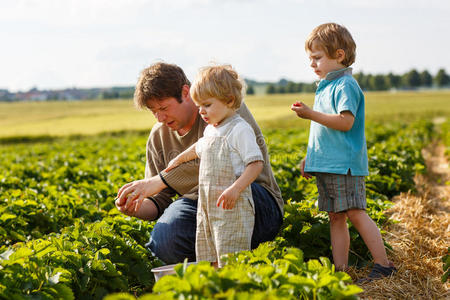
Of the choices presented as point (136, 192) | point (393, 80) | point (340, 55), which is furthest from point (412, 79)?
point (136, 192)

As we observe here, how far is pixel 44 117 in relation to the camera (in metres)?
45.1

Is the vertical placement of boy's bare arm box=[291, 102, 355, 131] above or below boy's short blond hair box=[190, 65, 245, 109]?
below

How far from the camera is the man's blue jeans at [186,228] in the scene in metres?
3.30

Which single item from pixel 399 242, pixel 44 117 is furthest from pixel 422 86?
pixel 399 242

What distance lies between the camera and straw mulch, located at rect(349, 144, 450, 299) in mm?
3152

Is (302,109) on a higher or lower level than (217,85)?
lower

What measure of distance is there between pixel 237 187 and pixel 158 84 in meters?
1.04

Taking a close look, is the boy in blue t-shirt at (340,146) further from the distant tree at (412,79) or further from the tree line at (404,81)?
the distant tree at (412,79)

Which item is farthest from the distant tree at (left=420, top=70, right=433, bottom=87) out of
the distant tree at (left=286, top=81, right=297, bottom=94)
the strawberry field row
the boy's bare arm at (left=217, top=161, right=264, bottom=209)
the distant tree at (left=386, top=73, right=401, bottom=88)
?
the boy's bare arm at (left=217, top=161, right=264, bottom=209)

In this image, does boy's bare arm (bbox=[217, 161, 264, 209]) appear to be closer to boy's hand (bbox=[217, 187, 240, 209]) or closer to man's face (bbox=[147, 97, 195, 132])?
boy's hand (bbox=[217, 187, 240, 209])

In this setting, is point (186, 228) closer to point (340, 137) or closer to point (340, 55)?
point (340, 137)

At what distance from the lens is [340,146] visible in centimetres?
324


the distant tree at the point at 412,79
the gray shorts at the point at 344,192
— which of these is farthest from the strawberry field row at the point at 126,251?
the distant tree at the point at 412,79

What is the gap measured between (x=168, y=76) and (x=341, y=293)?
2.02 meters
